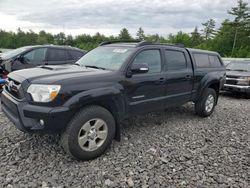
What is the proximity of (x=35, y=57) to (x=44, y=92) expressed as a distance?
15.6 ft

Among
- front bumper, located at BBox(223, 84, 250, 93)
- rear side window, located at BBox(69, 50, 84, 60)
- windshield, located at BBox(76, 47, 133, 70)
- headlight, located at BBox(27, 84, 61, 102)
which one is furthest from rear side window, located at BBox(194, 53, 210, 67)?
rear side window, located at BBox(69, 50, 84, 60)

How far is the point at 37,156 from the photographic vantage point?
335 centimetres

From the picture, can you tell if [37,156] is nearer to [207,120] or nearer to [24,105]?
[24,105]

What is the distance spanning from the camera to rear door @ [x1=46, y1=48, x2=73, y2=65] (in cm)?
740

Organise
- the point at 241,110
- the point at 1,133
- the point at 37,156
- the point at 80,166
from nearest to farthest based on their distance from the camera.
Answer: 1. the point at 80,166
2. the point at 37,156
3. the point at 1,133
4. the point at 241,110

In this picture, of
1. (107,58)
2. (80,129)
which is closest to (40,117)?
(80,129)

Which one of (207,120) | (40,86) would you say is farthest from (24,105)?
(207,120)

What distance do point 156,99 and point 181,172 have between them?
1510 mm

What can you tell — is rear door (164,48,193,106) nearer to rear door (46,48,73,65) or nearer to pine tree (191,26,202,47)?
rear door (46,48,73,65)

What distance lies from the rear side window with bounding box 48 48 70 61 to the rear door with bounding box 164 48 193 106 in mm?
4240

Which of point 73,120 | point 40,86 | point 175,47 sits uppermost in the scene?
point 175,47

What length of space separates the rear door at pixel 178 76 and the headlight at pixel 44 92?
230 cm

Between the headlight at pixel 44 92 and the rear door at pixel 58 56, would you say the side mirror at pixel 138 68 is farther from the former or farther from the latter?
the rear door at pixel 58 56

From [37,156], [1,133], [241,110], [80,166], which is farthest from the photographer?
[241,110]
